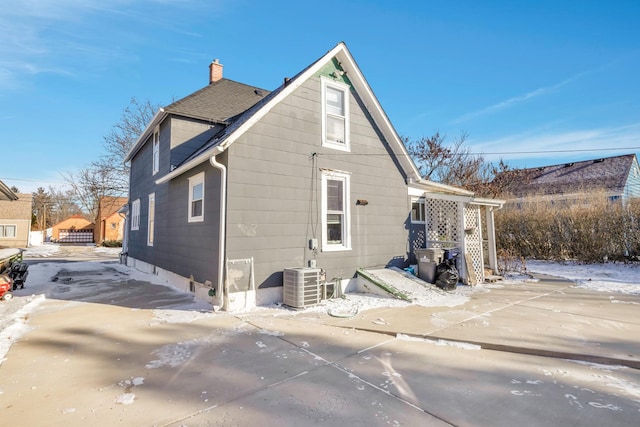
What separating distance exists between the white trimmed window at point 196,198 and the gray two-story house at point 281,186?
0.03 metres

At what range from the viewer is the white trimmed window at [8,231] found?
27859mm

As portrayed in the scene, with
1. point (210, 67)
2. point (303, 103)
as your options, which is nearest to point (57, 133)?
point (210, 67)

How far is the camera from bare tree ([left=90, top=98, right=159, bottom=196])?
22938 mm

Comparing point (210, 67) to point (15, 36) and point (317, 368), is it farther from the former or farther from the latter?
point (317, 368)

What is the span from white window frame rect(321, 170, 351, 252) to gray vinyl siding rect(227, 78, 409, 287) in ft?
0.47

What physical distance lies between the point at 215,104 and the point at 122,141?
17.6m

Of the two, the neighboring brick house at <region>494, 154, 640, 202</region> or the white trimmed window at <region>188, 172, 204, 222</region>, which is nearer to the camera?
the white trimmed window at <region>188, 172, 204, 222</region>

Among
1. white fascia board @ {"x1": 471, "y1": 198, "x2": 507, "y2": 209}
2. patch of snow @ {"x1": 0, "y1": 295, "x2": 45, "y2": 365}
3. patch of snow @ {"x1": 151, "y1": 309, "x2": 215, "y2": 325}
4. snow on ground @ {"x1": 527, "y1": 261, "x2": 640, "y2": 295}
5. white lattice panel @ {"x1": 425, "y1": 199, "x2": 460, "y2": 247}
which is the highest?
white fascia board @ {"x1": 471, "y1": 198, "x2": 507, "y2": 209}

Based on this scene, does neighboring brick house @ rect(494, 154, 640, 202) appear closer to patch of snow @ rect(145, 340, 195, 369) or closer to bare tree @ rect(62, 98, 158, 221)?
patch of snow @ rect(145, 340, 195, 369)

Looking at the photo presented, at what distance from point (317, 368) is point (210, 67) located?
1370 centimetres

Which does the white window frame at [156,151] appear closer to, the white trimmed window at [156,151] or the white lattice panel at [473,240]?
the white trimmed window at [156,151]

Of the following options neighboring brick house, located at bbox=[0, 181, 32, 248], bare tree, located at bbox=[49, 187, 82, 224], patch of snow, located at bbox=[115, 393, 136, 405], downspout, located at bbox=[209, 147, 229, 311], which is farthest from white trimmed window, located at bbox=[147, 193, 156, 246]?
bare tree, located at bbox=[49, 187, 82, 224]

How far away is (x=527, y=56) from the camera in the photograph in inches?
416

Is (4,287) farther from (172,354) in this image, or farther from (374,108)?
(374,108)
